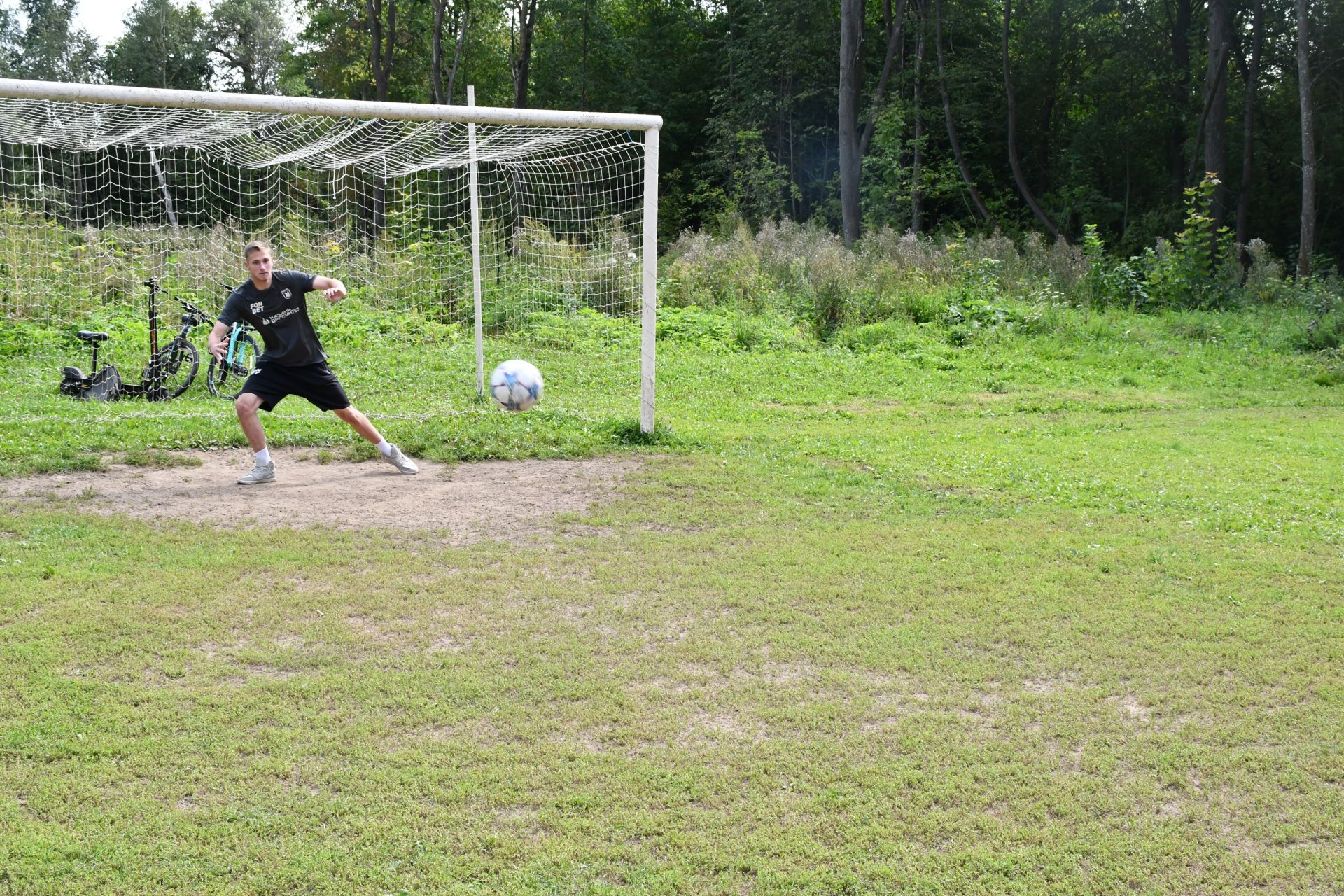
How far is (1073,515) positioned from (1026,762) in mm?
3720

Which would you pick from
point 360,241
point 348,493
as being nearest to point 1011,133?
point 360,241

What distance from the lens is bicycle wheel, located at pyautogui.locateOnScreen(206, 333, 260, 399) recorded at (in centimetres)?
1155

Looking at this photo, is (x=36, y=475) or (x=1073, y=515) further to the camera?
(x=36, y=475)

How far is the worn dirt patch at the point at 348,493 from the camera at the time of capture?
23.4ft

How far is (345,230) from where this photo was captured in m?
15.4

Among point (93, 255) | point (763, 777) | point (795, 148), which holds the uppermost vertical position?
point (795, 148)

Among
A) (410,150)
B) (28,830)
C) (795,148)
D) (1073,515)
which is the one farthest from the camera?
(795,148)

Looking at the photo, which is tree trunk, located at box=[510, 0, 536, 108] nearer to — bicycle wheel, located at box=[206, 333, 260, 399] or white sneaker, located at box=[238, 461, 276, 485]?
bicycle wheel, located at box=[206, 333, 260, 399]

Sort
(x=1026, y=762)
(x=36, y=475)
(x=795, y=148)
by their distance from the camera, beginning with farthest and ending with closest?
(x=795, y=148), (x=36, y=475), (x=1026, y=762)

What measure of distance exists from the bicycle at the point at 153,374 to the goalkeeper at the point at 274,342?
384 cm

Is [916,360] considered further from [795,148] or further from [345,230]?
[795,148]

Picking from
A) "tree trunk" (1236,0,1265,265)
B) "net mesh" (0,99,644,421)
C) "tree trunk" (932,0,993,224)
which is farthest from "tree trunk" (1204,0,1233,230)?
"net mesh" (0,99,644,421)

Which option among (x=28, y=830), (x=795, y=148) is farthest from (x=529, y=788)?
(x=795, y=148)

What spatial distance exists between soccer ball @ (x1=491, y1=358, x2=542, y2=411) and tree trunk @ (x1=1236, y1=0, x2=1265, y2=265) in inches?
1045
